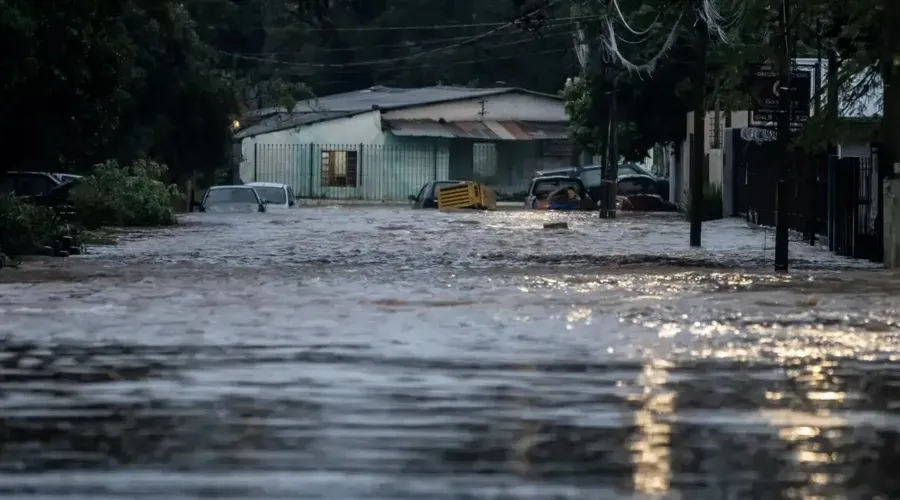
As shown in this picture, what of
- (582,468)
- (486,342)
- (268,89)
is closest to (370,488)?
(582,468)

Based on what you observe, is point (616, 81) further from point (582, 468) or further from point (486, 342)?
point (582, 468)

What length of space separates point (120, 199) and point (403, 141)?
3524cm

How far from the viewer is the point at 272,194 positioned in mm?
50719

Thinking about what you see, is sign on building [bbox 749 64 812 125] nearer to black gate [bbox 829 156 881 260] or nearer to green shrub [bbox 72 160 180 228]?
black gate [bbox 829 156 881 260]

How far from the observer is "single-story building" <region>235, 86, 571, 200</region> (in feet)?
233

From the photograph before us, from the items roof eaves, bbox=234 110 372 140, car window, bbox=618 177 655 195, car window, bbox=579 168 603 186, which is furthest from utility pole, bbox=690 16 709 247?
roof eaves, bbox=234 110 372 140

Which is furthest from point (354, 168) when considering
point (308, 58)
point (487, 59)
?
point (487, 59)

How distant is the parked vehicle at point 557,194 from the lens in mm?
52312

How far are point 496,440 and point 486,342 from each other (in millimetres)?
4211

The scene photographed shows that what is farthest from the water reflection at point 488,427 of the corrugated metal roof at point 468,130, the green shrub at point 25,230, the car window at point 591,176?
the corrugated metal roof at point 468,130

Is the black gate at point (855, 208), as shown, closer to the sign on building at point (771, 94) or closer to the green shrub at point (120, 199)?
the sign on building at point (771, 94)

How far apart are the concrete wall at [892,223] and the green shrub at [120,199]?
18.6m

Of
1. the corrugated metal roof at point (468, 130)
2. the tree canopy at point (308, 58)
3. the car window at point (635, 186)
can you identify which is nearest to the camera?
the tree canopy at point (308, 58)

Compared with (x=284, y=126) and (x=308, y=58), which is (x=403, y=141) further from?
(x=308, y=58)
